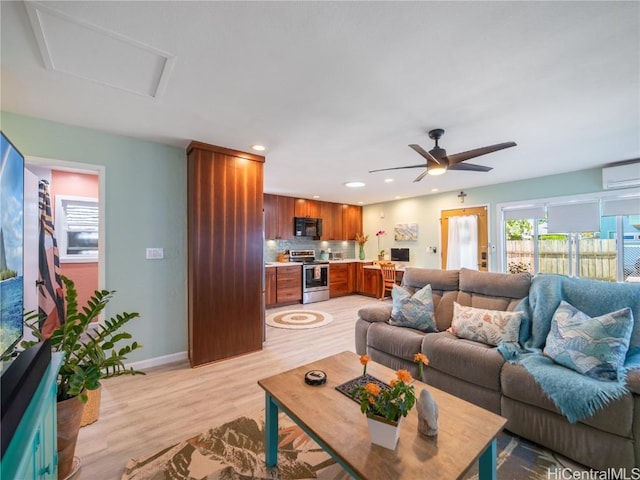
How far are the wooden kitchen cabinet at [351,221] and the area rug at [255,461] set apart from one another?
5.81 meters

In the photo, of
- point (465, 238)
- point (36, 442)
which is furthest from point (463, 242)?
point (36, 442)

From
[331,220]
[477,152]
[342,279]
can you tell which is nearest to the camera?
[477,152]

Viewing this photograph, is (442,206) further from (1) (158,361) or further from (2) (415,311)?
(1) (158,361)

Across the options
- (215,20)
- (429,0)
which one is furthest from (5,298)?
(429,0)

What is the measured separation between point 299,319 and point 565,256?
4.46 metres

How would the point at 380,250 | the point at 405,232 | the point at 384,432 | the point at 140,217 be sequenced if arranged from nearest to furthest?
the point at 384,432
the point at 140,217
the point at 405,232
the point at 380,250

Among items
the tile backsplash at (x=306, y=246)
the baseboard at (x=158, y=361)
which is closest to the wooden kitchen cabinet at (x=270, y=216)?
the tile backsplash at (x=306, y=246)

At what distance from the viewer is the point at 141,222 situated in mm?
2932

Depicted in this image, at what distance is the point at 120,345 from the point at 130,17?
9.37ft

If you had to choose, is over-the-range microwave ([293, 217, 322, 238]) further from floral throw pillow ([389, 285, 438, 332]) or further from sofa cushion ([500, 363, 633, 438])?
sofa cushion ([500, 363, 633, 438])

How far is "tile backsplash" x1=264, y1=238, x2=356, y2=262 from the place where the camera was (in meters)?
6.47

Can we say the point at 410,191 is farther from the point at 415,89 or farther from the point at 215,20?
the point at 215,20

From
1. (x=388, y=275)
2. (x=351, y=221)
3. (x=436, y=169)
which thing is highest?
(x=436, y=169)

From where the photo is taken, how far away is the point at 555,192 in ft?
14.4
